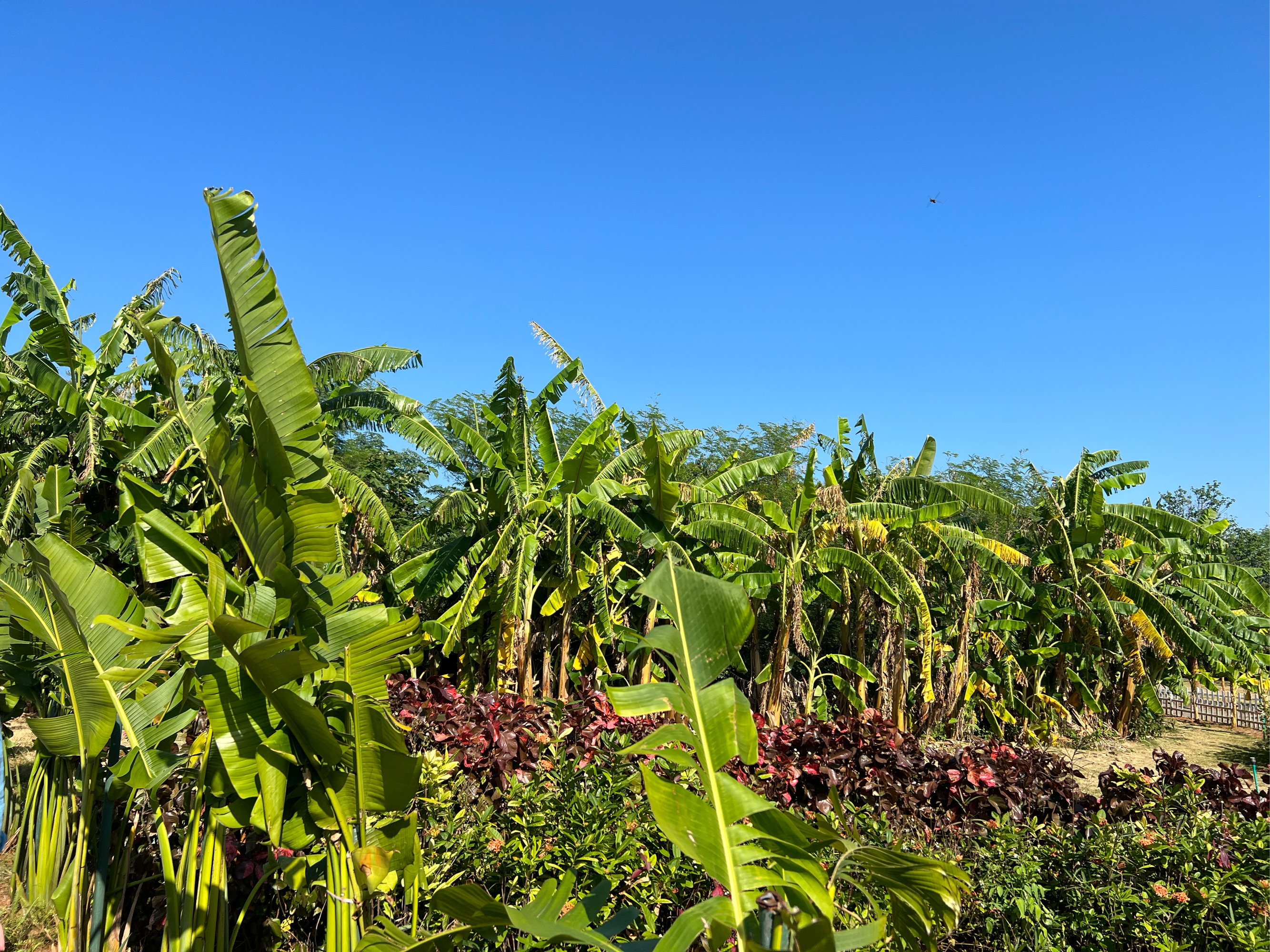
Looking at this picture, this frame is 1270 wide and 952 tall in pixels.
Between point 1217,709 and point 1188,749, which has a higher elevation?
point 1217,709

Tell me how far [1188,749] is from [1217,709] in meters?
5.02

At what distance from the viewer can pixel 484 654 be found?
11945mm

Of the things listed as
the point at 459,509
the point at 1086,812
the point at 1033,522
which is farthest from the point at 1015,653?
the point at 1086,812

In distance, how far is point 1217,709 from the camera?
19.2m

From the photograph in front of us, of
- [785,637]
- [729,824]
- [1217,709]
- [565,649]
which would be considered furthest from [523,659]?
[1217,709]

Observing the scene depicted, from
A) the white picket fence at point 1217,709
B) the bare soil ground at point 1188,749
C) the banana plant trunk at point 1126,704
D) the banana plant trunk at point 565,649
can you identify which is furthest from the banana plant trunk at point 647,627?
the white picket fence at point 1217,709

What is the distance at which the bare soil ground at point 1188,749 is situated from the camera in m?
13.1

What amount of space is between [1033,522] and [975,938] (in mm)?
14033

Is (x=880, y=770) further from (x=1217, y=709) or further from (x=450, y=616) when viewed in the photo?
(x=1217, y=709)

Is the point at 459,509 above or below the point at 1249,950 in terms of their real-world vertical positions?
above

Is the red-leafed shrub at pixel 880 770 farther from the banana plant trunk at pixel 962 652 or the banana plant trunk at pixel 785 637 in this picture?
the banana plant trunk at pixel 962 652

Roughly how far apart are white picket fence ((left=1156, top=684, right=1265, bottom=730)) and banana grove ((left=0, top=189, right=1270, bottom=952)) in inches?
108

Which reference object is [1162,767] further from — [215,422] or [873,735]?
[215,422]

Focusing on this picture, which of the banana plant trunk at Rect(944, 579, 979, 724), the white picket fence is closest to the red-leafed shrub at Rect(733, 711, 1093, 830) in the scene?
the banana plant trunk at Rect(944, 579, 979, 724)
